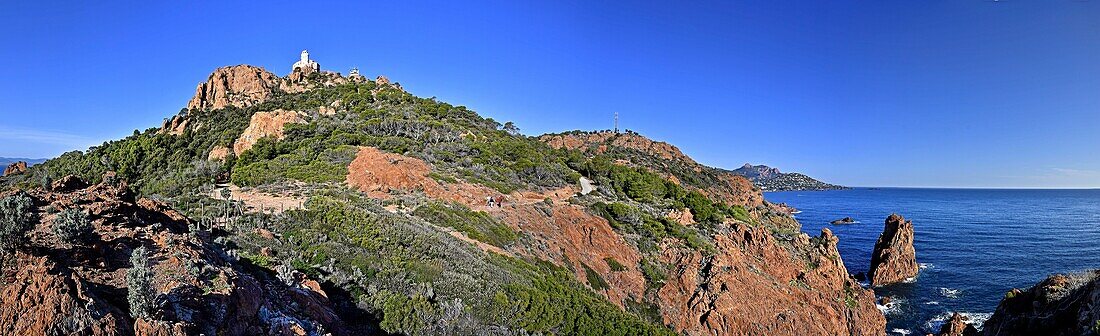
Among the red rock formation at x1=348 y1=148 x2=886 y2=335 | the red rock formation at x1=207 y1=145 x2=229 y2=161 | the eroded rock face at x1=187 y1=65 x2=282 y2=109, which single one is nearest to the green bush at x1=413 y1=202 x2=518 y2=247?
the red rock formation at x1=348 y1=148 x2=886 y2=335

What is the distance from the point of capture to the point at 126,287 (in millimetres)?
5977

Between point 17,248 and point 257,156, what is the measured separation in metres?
22.7

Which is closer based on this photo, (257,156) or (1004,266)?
(257,156)

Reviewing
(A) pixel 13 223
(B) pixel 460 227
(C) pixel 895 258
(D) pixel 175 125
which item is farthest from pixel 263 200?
(C) pixel 895 258

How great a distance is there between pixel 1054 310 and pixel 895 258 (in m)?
32.9

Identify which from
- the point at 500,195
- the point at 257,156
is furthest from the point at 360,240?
the point at 257,156

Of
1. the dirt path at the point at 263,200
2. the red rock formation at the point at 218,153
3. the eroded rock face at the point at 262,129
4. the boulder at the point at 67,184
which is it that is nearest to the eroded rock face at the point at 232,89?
the eroded rock face at the point at 262,129

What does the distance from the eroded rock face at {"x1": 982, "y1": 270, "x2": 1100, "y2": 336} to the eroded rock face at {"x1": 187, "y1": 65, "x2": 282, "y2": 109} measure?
48610 millimetres

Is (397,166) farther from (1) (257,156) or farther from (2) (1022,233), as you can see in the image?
(2) (1022,233)

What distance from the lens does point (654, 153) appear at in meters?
69.9

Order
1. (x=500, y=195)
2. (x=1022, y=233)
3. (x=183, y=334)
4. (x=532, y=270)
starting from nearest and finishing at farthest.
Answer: (x=183, y=334)
(x=532, y=270)
(x=500, y=195)
(x=1022, y=233)

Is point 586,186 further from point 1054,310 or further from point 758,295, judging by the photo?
point 1054,310

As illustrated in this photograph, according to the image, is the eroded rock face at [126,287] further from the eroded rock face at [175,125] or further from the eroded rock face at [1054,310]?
the eroded rock face at [175,125]

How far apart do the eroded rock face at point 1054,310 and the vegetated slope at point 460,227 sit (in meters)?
8.05
